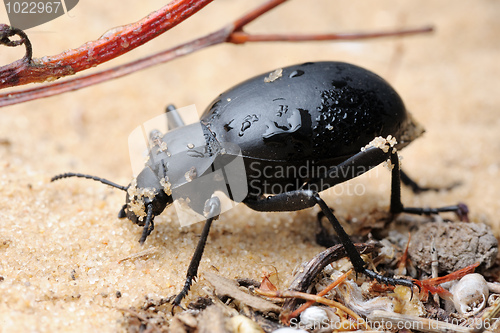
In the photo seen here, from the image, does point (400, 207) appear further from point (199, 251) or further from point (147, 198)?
point (147, 198)

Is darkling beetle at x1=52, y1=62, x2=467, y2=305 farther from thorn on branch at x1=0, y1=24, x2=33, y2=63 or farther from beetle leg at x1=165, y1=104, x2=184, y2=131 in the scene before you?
thorn on branch at x1=0, y1=24, x2=33, y2=63

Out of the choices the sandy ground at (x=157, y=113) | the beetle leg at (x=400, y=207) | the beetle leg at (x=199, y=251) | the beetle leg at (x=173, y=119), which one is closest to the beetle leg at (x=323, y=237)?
Answer: the sandy ground at (x=157, y=113)

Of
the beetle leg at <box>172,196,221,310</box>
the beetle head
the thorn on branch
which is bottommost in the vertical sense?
the beetle leg at <box>172,196,221,310</box>

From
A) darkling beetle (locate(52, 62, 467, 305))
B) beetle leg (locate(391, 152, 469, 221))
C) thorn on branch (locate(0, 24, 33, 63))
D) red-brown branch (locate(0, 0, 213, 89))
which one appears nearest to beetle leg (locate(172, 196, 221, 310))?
darkling beetle (locate(52, 62, 467, 305))

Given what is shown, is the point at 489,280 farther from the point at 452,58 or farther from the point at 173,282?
the point at 452,58

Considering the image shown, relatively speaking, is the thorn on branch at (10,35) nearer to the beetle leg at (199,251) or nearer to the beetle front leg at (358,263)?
the beetle leg at (199,251)

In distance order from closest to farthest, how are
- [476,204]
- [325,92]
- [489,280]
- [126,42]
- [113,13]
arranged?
[126,42] < [489,280] < [325,92] < [476,204] < [113,13]

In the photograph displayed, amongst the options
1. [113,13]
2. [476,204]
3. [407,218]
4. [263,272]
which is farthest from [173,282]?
[113,13]

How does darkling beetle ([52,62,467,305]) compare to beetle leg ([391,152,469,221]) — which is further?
beetle leg ([391,152,469,221])
